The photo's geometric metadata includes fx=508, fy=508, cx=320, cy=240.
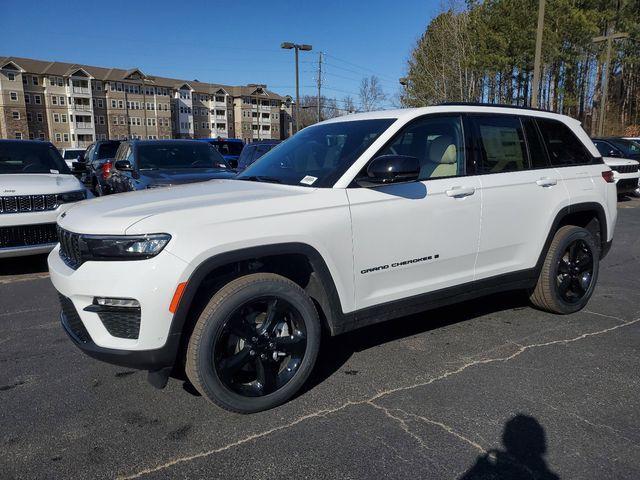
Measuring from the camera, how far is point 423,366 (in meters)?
3.68

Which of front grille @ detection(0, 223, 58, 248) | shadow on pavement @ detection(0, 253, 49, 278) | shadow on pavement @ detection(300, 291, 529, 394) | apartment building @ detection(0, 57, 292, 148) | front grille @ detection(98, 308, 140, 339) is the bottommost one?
shadow on pavement @ detection(0, 253, 49, 278)

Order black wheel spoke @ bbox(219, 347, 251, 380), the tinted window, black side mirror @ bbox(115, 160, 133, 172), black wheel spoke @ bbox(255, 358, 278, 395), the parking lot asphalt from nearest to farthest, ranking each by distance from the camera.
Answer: the parking lot asphalt → black wheel spoke @ bbox(219, 347, 251, 380) → black wheel spoke @ bbox(255, 358, 278, 395) → the tinted window → black side mirror @ bbox(115, 160, 133, 172)

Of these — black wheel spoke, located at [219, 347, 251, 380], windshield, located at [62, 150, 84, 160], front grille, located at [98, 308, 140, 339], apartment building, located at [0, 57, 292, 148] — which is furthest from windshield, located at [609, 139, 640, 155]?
apartment building, located at [0, 57, 292, 148]

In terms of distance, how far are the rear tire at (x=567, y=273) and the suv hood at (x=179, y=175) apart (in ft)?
14.1

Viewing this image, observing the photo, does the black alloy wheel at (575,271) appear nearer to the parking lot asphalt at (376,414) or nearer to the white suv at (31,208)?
the parking lot asphalt at (376,414)

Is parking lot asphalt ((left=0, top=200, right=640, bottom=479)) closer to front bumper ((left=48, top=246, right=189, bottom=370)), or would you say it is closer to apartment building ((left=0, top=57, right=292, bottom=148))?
front bumper ((left=48, top=246, right=189, bottom=370))

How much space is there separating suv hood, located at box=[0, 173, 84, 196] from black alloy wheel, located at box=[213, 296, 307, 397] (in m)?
4.55

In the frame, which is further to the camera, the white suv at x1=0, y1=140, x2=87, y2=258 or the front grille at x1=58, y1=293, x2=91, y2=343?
the white suv at x1=0, y1=140, x2=87, y2=258

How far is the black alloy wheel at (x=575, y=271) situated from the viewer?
→ 465 centimetres

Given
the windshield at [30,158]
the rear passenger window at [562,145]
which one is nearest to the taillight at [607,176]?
the rear passenger window at [562,145]

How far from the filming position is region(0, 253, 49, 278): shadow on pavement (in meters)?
6.90

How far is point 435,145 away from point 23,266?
244 inches

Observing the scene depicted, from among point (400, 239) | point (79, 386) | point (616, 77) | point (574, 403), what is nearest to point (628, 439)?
point (574, 403)

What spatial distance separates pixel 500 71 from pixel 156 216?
3050cm
